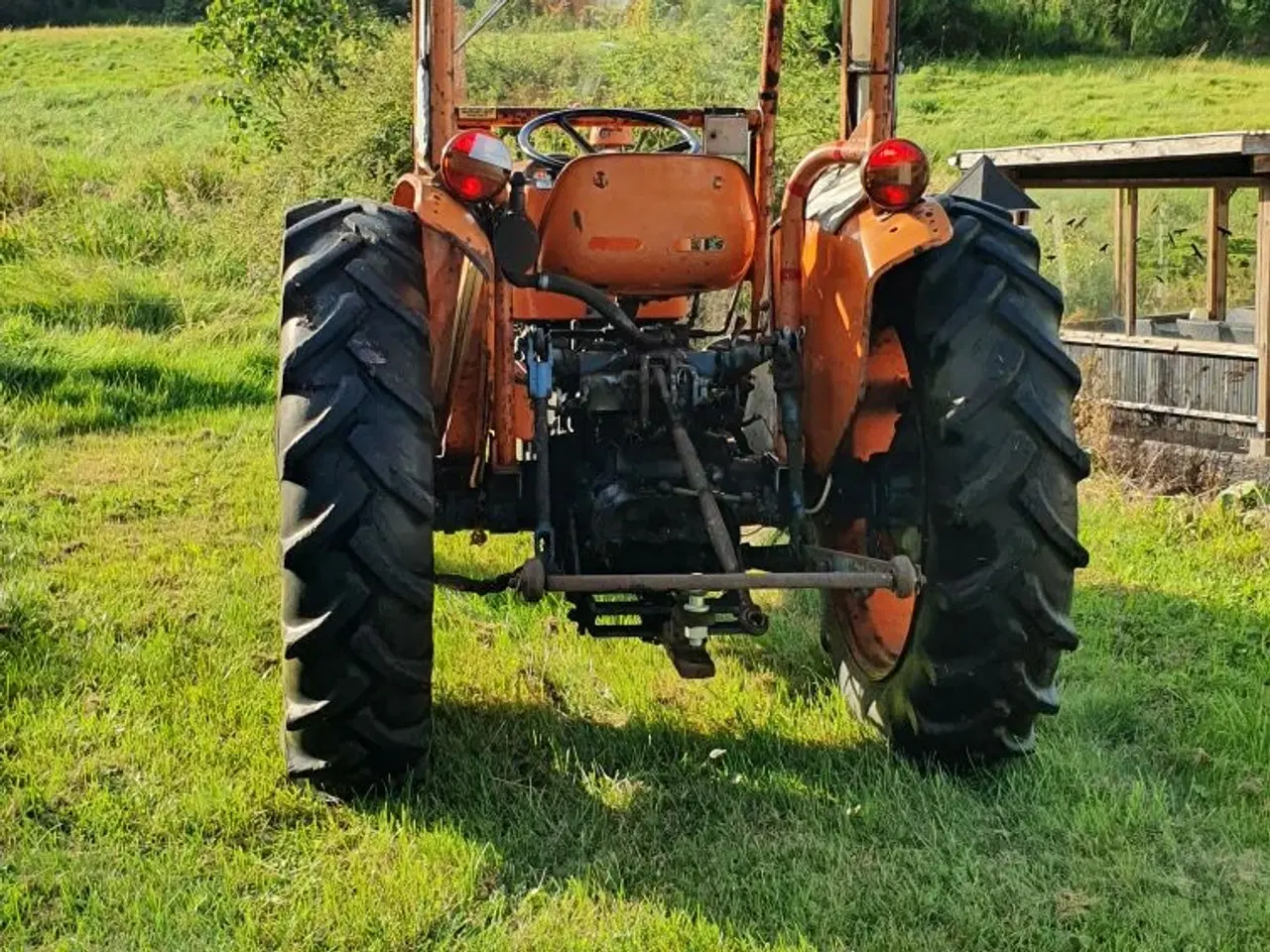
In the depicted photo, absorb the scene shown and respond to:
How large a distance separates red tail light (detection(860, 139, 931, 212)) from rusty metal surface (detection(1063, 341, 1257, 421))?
29.5ft

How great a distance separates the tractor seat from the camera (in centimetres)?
354

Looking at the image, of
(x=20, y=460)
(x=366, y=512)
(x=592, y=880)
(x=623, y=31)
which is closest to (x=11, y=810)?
(x=366, y=512)

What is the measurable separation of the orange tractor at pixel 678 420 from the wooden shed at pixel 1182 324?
7614 mm

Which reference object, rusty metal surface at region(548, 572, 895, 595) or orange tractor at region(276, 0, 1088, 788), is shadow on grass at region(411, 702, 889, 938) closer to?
orange tractor at region(276, 0, 1088, 788)

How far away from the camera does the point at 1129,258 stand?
13.6 m


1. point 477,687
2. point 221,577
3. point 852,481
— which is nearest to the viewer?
point 852,481

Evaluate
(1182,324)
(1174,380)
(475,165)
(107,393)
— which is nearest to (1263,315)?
(1174,380)

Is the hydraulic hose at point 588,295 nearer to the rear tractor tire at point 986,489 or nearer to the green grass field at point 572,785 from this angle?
the rear tractor tire at point 986,489

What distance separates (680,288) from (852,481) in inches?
29.1

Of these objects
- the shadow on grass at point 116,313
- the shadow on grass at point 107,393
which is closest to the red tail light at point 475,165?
the shadow on grass at point 107,393

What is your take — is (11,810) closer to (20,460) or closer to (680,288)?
(680,288)

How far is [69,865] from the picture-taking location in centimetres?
313

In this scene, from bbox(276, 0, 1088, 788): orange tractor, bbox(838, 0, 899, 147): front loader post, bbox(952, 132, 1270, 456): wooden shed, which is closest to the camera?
bbox(276, 0, 1088, 788): orange tractor

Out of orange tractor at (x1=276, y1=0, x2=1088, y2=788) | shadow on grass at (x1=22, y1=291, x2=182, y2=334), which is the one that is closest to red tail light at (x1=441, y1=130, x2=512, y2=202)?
orange tractor at (x1=276, y1=0, x2=1088, y2=788)
